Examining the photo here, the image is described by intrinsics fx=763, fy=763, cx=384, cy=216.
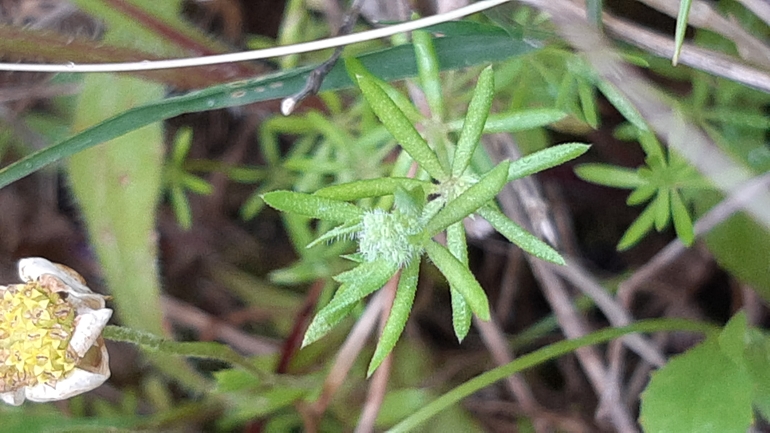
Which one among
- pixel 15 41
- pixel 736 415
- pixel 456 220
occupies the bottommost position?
pixel 736 415

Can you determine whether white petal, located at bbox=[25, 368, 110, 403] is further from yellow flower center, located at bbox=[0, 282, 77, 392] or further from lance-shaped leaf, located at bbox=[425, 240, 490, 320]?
lance-shaped leaf, located at bbox=[425, 240, 490, 320]

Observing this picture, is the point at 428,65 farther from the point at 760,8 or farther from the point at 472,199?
the point at 760,8

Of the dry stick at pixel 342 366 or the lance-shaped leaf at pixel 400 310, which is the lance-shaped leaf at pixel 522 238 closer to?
the lance-shaped leaf at pixel 400 310

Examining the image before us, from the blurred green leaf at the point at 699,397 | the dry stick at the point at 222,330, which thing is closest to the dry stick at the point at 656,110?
the blurred green leaf at the point at 699,397

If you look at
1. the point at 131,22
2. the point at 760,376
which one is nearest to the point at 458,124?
the point at 760,376

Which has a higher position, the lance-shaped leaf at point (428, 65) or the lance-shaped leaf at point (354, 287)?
the lance-shaped leaf at point (428, 65)

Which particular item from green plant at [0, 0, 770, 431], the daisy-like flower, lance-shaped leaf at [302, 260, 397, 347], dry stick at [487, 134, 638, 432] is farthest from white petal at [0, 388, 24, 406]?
dry stick at [487, 134, 638, 432]

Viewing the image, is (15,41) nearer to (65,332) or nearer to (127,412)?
(65,332)
